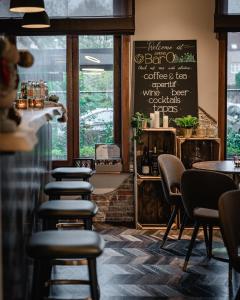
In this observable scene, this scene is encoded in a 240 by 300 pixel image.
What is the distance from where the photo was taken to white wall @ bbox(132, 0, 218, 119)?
21.2 feet

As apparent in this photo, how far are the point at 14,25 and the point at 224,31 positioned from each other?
7.68ft

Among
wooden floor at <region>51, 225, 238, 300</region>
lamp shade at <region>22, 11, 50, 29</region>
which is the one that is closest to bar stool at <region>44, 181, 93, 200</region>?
wooden floor at <region>51, 225, 238, 300</region>

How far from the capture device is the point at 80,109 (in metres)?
6.68

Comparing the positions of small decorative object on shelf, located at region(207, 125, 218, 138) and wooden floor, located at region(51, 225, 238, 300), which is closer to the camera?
wooden floor, located at region(51, 225, 238, 300)

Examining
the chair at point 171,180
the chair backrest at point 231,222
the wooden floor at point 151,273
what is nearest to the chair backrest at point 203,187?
the wooden floor at point 151,273

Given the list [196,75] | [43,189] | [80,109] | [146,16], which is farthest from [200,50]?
[43,189]

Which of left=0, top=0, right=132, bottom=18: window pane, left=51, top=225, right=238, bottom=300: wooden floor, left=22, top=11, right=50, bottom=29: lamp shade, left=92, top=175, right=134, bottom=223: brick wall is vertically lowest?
left=51, top=225, right=238, bottom=300: wooden floor

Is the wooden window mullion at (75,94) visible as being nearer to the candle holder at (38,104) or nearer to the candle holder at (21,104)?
the candle holder at (38,104)

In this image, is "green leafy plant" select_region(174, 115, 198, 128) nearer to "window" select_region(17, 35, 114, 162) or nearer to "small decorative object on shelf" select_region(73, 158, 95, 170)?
"window" select_region(17, 35, 114, 162)

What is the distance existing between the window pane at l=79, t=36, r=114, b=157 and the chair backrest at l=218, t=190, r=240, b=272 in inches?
140

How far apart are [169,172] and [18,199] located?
8.82 feet

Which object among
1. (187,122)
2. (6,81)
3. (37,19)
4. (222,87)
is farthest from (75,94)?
(6,81)

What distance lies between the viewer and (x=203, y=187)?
4.54m

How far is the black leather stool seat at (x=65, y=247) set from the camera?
2652mm
